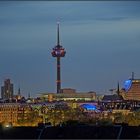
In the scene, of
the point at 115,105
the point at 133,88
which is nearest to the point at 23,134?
the point at 115,105

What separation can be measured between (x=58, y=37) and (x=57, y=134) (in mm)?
160402

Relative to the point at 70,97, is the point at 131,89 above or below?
above

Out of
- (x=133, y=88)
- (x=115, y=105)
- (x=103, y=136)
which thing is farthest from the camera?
(x=133, y=88)

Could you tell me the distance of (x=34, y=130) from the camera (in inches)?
1115

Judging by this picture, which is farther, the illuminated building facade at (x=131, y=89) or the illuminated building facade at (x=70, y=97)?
the illuminated building facade at (x=131, y=89)

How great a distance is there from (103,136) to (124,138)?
720 mm

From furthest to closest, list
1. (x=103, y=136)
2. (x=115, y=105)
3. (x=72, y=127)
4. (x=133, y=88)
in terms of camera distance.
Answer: (x=133, y=88) → (x=115, y=105) → (x=72, y=127) → (x=103, y=136)

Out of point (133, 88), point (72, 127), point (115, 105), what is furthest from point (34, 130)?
point (133, 88)

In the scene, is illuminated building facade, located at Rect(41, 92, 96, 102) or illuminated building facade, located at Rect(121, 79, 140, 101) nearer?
illuminated building facade, located at Rect(41, 92, 96, 102)

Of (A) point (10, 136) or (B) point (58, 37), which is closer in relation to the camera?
(A) point (10, 136)

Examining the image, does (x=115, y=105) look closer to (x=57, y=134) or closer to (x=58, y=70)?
(x=58, y=70)

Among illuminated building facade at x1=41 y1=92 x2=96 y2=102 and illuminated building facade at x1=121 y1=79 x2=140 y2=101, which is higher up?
illuminated building facade at x1=121 y1=79 x2=140 y2=101

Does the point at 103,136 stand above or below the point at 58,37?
below

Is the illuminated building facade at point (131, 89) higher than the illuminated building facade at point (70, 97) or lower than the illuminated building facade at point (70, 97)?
higher
